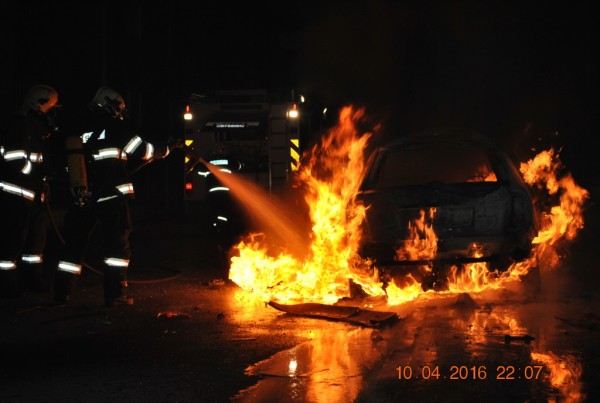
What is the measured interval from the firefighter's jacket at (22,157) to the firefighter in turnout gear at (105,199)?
581 millimetres

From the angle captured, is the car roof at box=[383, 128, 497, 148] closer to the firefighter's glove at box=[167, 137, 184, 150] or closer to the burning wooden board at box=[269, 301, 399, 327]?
the burning wooden board at box=[269, 301, 399, 327]

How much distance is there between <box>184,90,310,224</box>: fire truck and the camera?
53.7 feet

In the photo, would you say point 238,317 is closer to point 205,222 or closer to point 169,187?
point 205,222

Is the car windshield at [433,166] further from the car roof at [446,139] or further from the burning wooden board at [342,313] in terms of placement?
the burning wooden board at [342,313]

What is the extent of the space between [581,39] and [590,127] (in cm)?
250

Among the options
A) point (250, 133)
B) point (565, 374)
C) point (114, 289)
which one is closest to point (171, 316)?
point (114, 289)

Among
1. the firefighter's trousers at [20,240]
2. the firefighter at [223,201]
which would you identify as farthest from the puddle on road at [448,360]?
the firefighter at [223,201]

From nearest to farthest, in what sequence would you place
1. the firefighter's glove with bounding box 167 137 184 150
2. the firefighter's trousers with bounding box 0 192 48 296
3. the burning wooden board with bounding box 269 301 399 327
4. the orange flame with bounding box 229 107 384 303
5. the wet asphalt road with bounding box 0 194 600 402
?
the wet asphalt road with bounding box 0 194 600 402 → the burning wooden board with bounding box 269 301 399 327 → the orange flame with bounding box 229 107 384 303 → the firefighter's trousers with bounding box 0 192 48 296 → the firefighter's glove with bounding box 167 137 184 150

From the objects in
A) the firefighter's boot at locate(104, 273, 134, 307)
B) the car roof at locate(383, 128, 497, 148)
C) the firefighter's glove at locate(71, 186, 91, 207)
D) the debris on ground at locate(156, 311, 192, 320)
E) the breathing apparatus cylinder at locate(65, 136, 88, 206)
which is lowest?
the debris on ground at locate(156, 311, 192, 320)

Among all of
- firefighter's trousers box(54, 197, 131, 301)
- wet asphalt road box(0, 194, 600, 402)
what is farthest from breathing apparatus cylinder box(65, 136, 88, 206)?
wet asphalt road box(0, 194, 600, 402)

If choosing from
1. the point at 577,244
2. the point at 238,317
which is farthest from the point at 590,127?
the point at 238,317

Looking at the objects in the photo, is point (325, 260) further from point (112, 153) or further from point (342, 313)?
point (112, 153)

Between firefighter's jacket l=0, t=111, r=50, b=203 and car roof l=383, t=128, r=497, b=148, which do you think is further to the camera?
firefighter's jacket l=0, t=111, r=50, b=203
